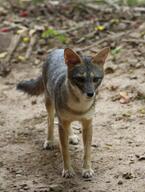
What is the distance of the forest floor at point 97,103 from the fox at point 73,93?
31cm

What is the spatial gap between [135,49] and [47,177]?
14.2 ft

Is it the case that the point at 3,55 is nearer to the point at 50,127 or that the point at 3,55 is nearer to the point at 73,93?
the point at 50,127

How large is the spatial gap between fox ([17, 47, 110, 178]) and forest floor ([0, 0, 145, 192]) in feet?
1.01

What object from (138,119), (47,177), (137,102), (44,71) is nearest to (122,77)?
(137,102)

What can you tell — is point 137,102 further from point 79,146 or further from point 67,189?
point 67,189

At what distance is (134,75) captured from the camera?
9.20 meters

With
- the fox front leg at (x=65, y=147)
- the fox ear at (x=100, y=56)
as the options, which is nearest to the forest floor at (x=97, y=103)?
the fox front leg at (x=65, y=147)

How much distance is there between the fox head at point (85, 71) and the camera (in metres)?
5.86

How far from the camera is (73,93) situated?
618cm

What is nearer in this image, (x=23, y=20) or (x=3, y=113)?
(x=3, y=113)

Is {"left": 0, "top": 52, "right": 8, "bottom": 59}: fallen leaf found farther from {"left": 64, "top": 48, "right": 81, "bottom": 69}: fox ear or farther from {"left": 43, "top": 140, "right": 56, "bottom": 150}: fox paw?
{"left": 64, "top": 48, "right": 81, "bottom": 69}: fox ear

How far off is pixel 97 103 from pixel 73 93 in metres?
2.53

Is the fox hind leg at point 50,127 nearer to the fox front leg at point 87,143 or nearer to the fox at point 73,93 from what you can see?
the fox at point 73,93

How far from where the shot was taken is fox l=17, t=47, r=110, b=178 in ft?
19.6
